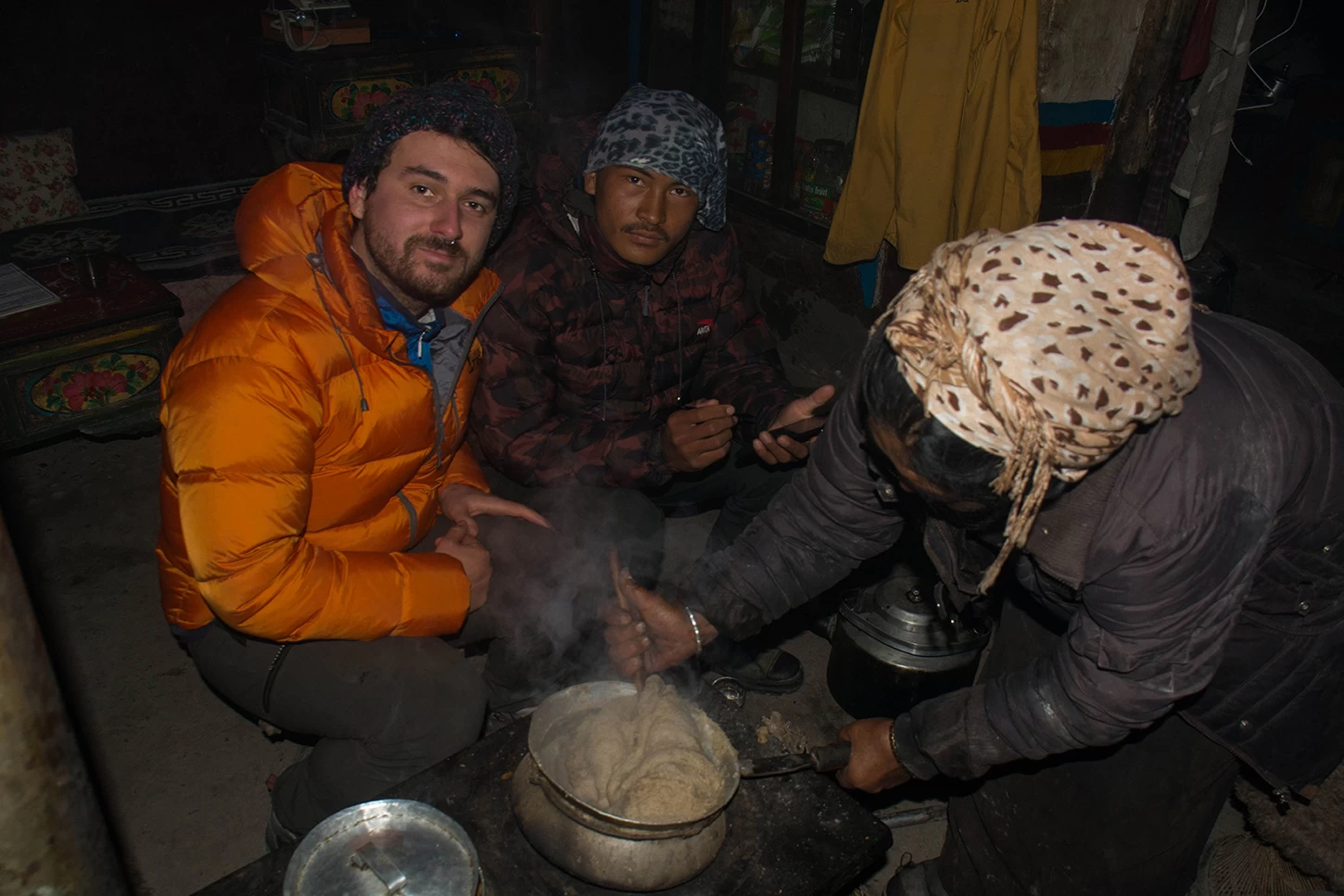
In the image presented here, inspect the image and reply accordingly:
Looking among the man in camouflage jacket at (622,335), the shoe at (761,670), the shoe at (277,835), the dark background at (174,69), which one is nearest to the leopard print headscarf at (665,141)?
the man in camouflage jacket at (622,335)

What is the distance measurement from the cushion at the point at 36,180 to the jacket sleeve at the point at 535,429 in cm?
445

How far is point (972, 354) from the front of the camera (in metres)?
1.52

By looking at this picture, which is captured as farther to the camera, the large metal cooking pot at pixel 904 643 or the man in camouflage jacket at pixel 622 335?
the large metal cooking pot at pixel 904 643

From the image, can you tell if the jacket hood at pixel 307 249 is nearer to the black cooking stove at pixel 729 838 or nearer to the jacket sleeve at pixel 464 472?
the jacket sleeve at pixel 464 472

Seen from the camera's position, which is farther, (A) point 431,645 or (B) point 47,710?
(A) point 431,645

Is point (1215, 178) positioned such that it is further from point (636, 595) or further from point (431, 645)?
point (431, 645)

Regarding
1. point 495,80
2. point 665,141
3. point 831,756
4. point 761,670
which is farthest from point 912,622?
point 495,80

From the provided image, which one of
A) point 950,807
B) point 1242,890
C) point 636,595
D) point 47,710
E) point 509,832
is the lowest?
point 1242,890

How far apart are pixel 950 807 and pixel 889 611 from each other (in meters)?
0.76

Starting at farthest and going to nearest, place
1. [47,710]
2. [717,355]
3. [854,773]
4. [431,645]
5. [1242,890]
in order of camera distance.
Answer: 1. [717,355]
2. [1242,890]
3. [431,645]
4. [854,773]
5. [47,710]

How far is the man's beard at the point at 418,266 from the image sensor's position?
258cm

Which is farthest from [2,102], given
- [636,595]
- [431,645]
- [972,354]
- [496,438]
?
[972,354]

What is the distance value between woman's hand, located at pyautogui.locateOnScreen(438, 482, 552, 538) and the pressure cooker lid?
4.31 feet

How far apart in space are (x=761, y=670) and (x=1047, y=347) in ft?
8.54
